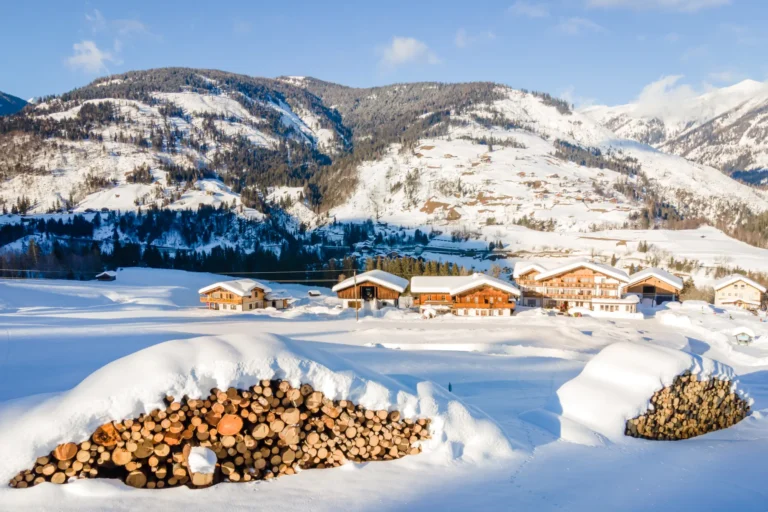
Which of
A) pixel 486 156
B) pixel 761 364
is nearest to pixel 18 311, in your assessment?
pixel 761 364

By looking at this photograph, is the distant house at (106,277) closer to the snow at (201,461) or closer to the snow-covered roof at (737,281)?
the snow at (201,461)

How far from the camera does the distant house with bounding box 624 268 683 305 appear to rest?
5641 cm

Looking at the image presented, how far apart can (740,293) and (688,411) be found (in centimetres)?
6203

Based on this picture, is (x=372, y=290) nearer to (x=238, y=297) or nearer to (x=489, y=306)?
(x=489, y=306)

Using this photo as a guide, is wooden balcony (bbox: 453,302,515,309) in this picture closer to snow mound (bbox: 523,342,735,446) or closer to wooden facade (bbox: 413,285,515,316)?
wooden facade (bbox: 413,285,515,316)

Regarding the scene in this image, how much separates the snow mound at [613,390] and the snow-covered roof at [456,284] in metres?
34.0

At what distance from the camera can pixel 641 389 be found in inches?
398

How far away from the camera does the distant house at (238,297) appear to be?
159 feet

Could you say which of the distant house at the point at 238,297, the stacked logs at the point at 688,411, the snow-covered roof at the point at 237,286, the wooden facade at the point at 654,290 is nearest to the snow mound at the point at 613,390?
the stacked logs at the point at 688,411

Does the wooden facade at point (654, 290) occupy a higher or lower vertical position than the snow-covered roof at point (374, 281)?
lower

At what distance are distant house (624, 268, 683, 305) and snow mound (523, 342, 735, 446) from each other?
1997 inches

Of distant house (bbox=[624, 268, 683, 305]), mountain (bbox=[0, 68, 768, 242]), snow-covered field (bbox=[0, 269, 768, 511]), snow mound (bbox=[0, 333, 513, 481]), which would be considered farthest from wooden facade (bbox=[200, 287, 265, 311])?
mountain (bbox=[0, 68, 768, 242])

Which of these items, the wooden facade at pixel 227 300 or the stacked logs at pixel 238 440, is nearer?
the stacked logs at pixel 238 440

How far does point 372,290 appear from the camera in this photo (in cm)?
5153
